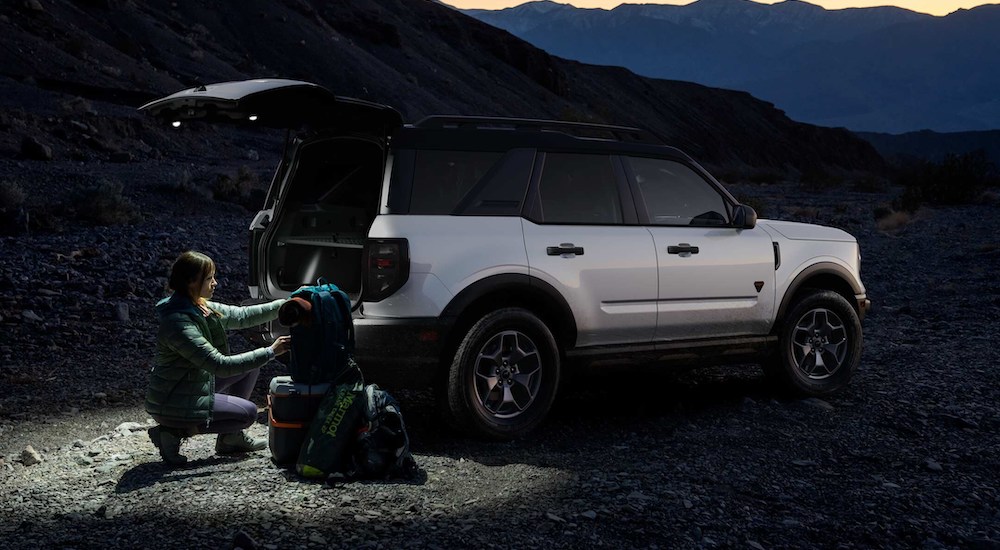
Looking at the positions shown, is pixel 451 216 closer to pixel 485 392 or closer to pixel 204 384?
pixel 485 392

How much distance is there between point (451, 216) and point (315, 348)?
A: 1.19 metres

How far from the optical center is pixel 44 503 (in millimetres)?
4668

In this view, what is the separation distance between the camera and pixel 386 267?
5.50m

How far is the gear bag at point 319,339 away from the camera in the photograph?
510cm

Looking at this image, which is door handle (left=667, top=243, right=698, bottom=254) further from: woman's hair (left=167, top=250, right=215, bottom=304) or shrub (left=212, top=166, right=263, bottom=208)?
shrub (left=212, top=166, right=263, bottom=208)

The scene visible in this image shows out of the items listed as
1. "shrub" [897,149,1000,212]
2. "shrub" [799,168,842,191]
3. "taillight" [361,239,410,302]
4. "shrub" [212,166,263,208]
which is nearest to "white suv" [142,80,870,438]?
"taillight" [361,239,410,302]

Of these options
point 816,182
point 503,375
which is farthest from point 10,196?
point 816,182

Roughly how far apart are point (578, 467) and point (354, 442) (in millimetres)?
1281

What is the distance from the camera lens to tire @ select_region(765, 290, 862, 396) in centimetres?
717

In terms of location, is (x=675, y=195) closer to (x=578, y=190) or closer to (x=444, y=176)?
(x=578, y=190)

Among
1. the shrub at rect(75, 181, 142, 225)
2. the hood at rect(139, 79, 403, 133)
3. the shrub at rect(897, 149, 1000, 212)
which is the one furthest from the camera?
the shrub at rect(897, 149, 1000, 212)

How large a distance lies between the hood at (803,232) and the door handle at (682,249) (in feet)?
2.87

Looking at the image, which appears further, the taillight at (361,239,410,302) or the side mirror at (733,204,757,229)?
the side mirror at (733,204,757,229)

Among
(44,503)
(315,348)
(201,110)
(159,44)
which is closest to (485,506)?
(315,348)
